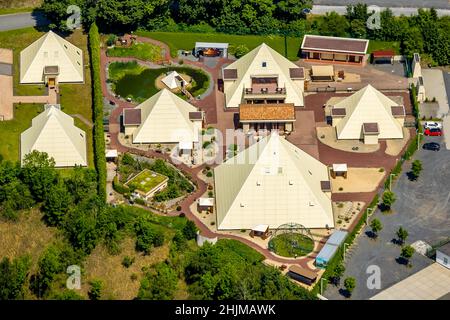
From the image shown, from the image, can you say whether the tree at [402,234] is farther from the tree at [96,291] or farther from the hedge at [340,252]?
the tree at [96,291]

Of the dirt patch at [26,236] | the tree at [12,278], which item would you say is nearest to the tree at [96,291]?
the tree at [12,278]

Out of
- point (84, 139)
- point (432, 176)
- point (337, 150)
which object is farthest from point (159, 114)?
point (432, 176)

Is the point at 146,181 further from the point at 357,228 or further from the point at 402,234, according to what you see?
the point at 402,234

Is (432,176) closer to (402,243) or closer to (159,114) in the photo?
(402,243)

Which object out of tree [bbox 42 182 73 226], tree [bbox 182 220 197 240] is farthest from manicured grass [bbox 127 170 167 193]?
tree [bbox 182 220 197 240]

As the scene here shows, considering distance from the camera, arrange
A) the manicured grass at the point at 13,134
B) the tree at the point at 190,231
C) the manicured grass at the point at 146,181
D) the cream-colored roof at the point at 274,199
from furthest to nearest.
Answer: the manicured grass at the point at 13,134, the manicured grass at the point at 146,181, the cream-colored roof at the point at 274,199, the tree at the point at 190,231
